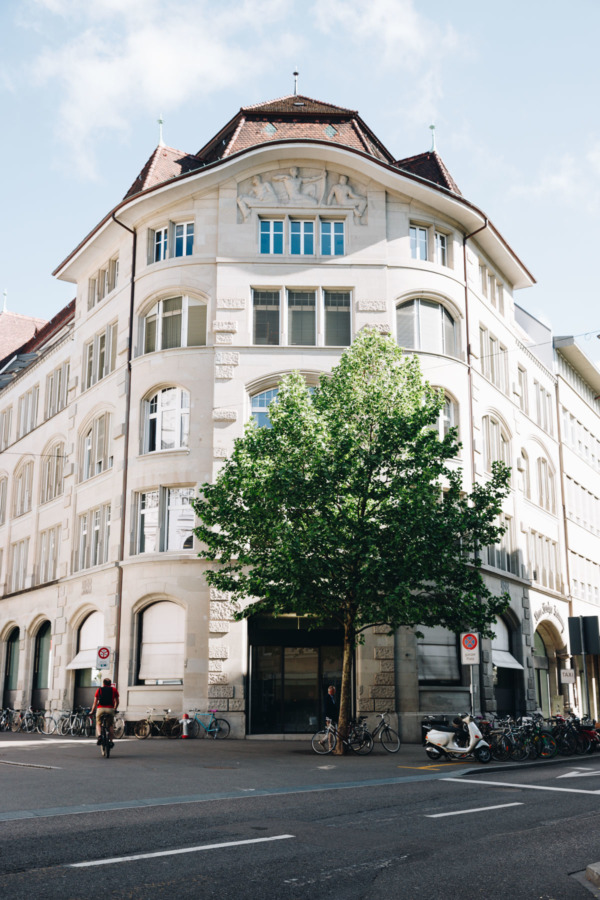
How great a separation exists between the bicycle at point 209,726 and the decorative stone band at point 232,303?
13.0m

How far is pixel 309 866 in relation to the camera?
820cm

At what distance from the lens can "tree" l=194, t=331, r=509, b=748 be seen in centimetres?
2200

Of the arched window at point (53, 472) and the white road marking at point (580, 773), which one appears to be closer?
the white road marking at point (580, 773)

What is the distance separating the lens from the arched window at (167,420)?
3133 centimetres

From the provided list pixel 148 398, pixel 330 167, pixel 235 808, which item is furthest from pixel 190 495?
pixel 235 808

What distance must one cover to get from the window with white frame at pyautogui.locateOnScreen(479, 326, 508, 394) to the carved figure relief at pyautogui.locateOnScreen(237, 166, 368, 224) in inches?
281

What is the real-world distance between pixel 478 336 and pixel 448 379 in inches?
149

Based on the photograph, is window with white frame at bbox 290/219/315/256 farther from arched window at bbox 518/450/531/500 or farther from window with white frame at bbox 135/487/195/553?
arched window at bbox 518/450/531/500

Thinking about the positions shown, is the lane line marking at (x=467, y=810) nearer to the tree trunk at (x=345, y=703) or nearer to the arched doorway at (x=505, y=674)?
the tree trunk at (x=345, y=703)

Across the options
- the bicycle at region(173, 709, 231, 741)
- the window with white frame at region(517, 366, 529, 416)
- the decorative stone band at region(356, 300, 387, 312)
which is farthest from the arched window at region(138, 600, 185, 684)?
the window with white frame at region(517, 366, 529, 416)

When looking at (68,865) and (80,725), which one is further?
(80,725)

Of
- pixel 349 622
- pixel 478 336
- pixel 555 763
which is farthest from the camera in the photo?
pixel 478 336

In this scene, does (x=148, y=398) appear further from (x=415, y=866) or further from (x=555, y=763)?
(x=415, y=866)

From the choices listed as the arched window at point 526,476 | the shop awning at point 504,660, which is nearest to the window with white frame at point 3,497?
the arched window at point 526,476
